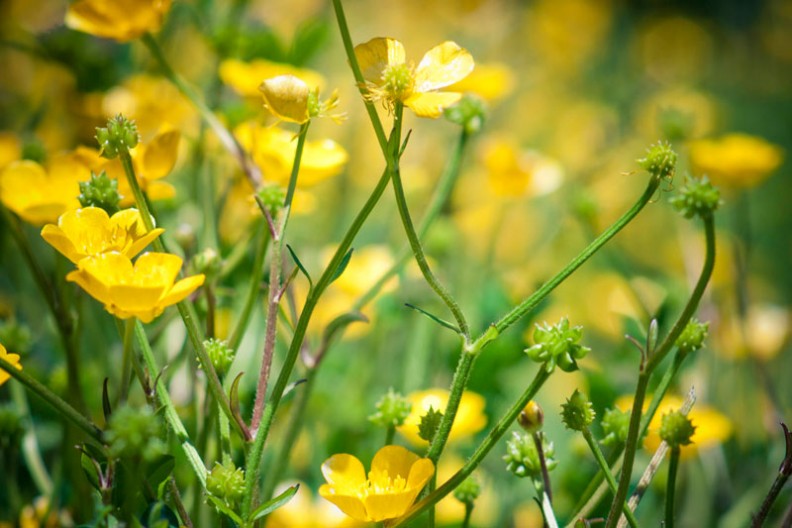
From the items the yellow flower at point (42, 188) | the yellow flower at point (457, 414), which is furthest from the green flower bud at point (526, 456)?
the yellow flower at point (42, 188)

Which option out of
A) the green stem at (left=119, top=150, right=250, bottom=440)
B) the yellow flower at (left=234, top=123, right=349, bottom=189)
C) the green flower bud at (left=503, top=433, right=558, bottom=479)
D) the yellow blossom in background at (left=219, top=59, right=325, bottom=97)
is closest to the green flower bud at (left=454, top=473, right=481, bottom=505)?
the green flower bud at (left=503, top=433, right=558, bottom=479)

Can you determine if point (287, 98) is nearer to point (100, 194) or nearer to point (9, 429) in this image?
point (100, 194)

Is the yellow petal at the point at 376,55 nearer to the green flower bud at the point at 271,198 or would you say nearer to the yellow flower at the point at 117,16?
the green flower bud at the point at 271,198

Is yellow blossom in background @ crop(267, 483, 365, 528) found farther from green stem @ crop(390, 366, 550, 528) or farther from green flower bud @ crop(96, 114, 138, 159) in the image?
green flower bud @ crop(96, 114, 138, 159)

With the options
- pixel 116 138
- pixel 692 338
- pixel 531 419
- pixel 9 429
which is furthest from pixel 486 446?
pixel 9 429

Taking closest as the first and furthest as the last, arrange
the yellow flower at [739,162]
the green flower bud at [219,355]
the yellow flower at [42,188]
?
the green flower bud at [219,355] → the yellow flower at [42,188] → the yellow flower at [739,162]
